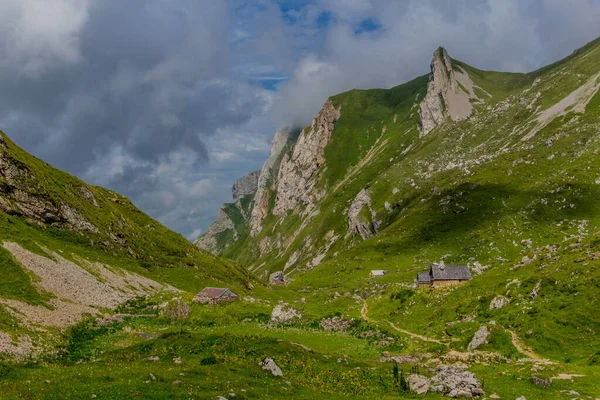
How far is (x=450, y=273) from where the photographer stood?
10356cm

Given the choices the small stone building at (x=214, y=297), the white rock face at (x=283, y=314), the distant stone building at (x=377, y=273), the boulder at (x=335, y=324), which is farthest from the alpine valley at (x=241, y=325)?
the distant stone building at (x=377, y=273)

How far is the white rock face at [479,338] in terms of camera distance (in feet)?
145

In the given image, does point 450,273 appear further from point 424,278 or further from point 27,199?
point 27,199

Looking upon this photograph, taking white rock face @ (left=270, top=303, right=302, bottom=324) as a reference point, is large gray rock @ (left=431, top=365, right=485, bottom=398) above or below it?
below

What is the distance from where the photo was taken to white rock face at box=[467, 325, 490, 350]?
145 feet

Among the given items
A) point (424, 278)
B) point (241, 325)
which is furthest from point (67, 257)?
point (424, 278)

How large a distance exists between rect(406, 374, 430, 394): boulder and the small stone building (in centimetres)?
5124

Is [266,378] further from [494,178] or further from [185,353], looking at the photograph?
[494,178]

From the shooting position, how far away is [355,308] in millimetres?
79562

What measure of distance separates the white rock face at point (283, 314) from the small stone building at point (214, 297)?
46.2 feet

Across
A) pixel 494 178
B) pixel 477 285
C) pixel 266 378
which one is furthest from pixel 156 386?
pixel 494 178

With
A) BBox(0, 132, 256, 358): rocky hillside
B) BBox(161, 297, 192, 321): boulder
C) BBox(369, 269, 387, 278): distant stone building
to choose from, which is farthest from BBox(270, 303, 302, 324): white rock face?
BBox(369, 269, 387, 278): distant stone building

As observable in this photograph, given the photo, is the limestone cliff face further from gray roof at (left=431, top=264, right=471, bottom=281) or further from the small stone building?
gray roof at (left=431, top=264, right=471, bottom=281)

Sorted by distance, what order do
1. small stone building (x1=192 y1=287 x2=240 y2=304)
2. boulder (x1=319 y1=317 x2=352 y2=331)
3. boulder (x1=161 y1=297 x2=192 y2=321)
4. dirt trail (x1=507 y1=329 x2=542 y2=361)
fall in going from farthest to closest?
small stone building (x1=192 y1=287 x2=240 y2=304) < boulder (x1=161 y1=297 x2=192 y2=321) < boulder (x1=319 y1=317 x2=352 y2=331) < dirt trail (x1=507 y1=329 x2=542 y2=361)
